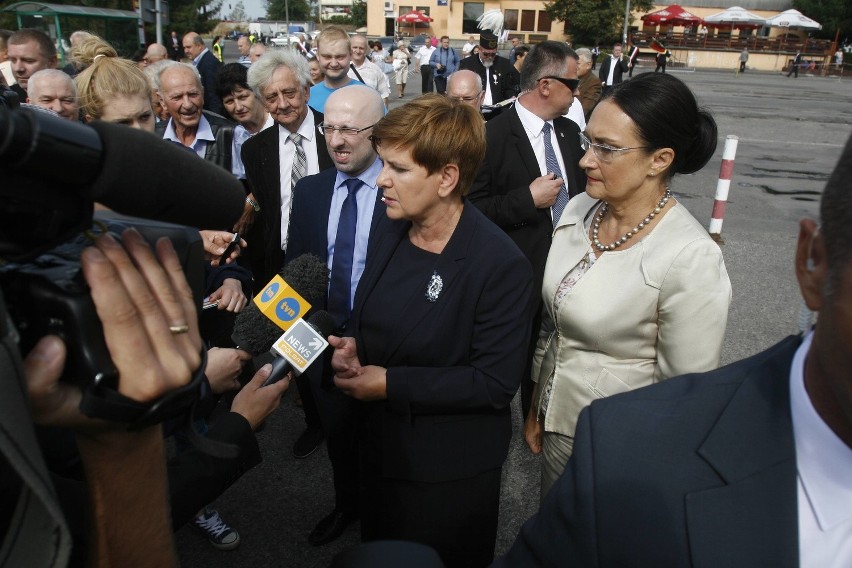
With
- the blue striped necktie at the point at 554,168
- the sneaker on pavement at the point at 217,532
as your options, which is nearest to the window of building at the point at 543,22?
the blue striped necktie at the point at 554,168

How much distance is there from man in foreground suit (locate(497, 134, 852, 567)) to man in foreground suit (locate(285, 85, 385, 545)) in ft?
6.60

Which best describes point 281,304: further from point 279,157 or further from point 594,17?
point 594,17

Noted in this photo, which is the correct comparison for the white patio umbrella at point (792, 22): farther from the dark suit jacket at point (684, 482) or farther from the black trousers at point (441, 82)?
the dark suit jacket at point (684, 482)

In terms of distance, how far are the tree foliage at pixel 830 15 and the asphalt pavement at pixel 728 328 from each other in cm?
4091

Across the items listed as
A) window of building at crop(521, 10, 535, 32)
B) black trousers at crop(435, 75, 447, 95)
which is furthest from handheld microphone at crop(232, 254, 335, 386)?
window of building at crop(521, 10, 535, 32)

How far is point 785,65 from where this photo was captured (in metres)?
44.6

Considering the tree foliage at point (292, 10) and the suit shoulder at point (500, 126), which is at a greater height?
the tree foliage at point (292, 10)

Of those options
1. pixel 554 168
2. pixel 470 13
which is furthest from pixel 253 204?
pixel 470 13

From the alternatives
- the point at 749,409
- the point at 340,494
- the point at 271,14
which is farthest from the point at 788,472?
the point at 271,14

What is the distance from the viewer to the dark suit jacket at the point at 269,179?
4078mm

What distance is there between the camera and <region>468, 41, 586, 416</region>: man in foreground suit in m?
3.62

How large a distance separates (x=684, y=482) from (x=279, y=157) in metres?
3.56

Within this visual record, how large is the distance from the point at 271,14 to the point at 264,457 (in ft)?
349

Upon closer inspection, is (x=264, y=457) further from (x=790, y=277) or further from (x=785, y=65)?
(x=785, y=65)
